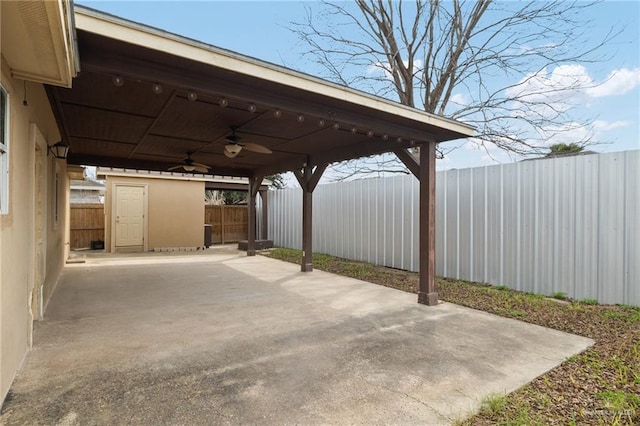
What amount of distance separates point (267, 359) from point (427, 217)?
9.94 ft

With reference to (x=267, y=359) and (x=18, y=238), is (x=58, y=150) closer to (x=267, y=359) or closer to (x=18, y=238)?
(x=18, y=238)

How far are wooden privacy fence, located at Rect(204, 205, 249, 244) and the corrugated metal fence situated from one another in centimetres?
776

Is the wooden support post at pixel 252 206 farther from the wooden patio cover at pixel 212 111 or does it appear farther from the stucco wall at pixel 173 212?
the wooden patio cover at pixel 212 111

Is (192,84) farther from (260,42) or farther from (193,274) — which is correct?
(260,42)

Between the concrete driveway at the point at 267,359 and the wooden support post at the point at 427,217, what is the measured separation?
309 millimetres

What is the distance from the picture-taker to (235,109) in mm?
3924

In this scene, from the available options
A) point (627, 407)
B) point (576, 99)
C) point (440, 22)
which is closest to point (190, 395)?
point (627, 407)

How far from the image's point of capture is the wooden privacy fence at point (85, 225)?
10906 mm

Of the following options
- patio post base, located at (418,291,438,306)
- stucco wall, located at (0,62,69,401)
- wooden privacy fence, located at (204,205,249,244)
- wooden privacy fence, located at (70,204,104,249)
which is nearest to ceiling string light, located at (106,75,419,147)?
stucco wall, located at (0,62,69,401)

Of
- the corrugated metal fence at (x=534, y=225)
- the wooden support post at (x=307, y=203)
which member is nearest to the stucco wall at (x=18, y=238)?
the wooden support post at (x=307, y=203)

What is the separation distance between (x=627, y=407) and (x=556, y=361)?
2.25 feet

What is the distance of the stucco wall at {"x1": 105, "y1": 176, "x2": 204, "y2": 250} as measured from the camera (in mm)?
10820

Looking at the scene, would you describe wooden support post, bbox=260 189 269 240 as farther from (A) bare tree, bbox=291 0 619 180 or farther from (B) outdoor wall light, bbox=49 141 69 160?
(B) outdoor wall light, bbox=49 141 69 160

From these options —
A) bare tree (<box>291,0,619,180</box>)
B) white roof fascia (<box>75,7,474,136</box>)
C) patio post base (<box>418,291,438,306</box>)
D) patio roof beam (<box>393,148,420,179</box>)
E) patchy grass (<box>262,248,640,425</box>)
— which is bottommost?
patchy grass (<box>262,248,640,425</box>)
